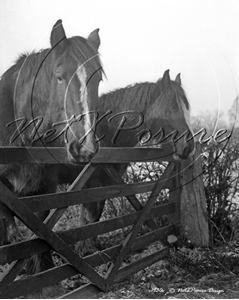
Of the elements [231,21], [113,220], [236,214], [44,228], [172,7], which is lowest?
[236,214]

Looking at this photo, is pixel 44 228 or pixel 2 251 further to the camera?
pixel 44 228

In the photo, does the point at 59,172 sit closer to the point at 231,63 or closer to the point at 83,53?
the point at 83,53

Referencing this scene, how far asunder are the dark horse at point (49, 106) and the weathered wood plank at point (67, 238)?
6.1 inches

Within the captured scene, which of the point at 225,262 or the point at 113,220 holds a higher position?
the point at 113,220

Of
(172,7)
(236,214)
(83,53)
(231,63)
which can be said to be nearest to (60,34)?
(83,53)

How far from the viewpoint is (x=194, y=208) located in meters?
2.83

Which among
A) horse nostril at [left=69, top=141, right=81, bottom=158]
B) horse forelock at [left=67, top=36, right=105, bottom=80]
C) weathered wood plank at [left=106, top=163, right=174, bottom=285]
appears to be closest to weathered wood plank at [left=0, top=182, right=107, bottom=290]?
weathered wood plank at [left=106, top=163, right=174, bottom=285]

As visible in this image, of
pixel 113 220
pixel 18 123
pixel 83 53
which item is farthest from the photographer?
pixel 113 220

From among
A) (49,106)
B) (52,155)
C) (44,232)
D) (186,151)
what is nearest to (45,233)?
(44,232)

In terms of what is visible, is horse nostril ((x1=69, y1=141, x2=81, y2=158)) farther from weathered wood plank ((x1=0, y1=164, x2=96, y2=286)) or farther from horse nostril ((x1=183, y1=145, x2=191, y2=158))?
horse nostril ((x1=183, y1=145, x2=191, y2=158))

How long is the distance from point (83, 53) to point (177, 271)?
1.55 metres

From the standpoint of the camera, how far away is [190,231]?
9.30 feet

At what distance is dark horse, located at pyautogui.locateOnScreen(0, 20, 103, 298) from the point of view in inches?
62.0

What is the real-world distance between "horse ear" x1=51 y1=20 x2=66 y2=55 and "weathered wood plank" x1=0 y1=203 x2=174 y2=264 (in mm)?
931
